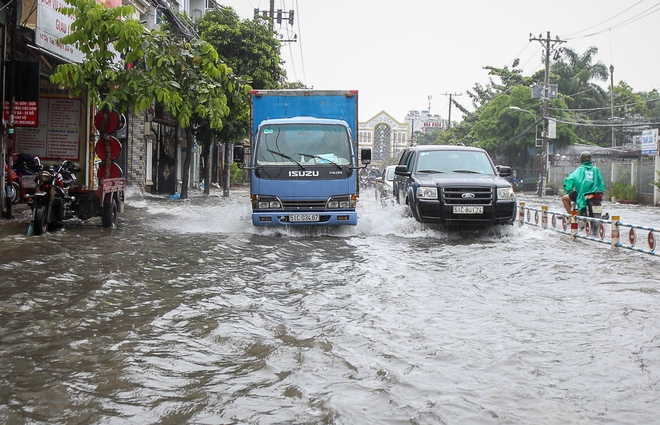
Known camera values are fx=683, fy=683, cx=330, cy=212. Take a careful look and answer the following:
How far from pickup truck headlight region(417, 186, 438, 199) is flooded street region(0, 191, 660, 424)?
8.13ft

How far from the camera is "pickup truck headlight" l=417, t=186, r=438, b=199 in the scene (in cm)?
1246

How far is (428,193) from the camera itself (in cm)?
1248

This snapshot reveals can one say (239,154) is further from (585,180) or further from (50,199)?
(585,180)

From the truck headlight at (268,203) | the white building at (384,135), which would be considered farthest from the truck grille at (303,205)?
the white building at (384,135)

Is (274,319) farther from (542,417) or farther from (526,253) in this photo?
(526,253)

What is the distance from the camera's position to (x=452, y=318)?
19.5 ft

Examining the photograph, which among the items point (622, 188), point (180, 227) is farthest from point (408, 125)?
point (180, 227)

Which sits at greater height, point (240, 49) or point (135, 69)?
point (240, 49)

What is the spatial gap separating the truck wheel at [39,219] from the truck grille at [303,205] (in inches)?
160

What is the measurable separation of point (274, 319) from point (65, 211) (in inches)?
301

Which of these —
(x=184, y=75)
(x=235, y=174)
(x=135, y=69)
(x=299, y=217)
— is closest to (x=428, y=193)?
(x=299, y=217)

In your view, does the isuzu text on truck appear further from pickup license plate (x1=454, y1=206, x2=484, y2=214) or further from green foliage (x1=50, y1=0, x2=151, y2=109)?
green foliage (x1=50, y1=0, x2=151, y2=109)

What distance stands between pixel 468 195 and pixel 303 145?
3.17 metres

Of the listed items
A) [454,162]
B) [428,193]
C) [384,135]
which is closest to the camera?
[428,193]
